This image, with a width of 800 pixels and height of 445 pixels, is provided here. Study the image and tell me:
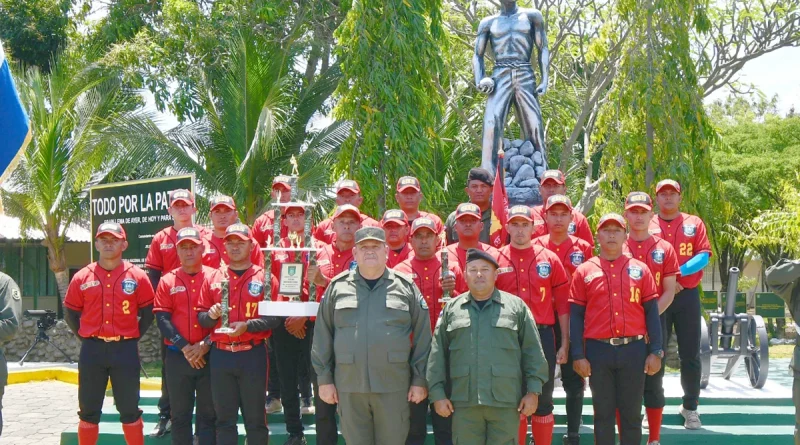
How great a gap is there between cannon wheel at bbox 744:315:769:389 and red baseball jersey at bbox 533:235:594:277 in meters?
3.31

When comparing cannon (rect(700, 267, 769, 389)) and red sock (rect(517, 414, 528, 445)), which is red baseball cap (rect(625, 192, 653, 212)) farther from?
cannon (rect(700, 267, 769, 389))

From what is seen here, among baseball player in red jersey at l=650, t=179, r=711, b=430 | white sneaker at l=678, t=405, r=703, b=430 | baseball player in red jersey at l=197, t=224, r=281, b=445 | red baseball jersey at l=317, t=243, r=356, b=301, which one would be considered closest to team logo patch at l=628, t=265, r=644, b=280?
baseball player in red jersey at l=650, t=179, r=711, b=430

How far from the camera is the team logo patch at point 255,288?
638 centimetres

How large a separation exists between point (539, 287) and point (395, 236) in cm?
114

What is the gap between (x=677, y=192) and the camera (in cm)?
714

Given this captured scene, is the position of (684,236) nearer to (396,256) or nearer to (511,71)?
(396,256)

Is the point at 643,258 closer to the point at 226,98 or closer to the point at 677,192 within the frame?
the point at 677,192

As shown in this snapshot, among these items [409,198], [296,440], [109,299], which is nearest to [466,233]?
[409,198]

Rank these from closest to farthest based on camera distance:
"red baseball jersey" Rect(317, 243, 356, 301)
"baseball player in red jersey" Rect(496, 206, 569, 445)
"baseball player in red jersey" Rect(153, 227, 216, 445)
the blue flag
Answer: the blue flag → "baseball player in red jersey" Rect(496, 206, 569, 445) → "baseball player in red jersey" Rect(153, 227, 216, 445) → "red baseball jersey" Rect(317, 243, 356, 301)

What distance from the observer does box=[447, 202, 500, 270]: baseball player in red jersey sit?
21.0 feet

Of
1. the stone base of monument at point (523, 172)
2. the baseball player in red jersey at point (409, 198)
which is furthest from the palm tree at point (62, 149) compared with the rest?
the baseball player in red jersey at point (409, 198)

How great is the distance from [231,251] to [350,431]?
1.67 meters

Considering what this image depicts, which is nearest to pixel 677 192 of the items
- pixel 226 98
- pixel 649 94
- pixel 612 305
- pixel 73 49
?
pixel 612 305

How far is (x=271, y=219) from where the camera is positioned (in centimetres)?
791
